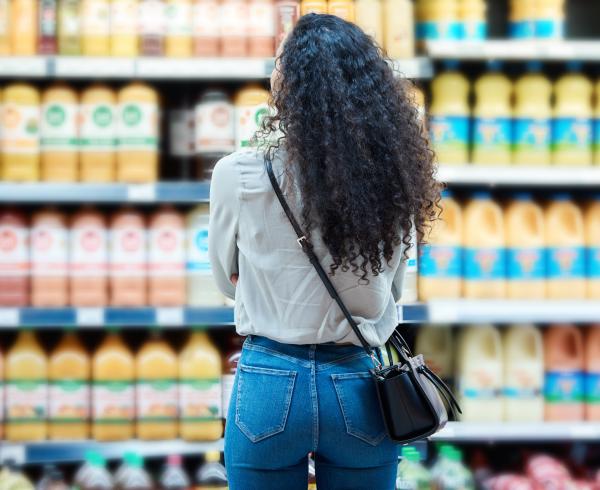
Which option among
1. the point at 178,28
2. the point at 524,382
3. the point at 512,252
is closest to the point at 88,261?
the point at 178,28

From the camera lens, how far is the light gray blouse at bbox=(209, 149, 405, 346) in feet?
4.25

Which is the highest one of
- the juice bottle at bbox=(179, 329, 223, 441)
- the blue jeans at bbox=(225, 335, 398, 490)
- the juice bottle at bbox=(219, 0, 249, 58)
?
the juice bottle at bbox=(219, 0, 249, 58)

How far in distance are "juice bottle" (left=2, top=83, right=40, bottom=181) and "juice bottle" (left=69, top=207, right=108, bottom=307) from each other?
0.74 ft

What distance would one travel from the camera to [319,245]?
1297 millimetres

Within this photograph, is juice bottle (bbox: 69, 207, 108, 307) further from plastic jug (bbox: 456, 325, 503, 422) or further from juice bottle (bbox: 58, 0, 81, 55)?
plastic jug (bbox: 456, 325, 503, 422)

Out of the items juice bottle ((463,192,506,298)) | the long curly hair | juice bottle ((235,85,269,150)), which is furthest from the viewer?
juice bottle ((463,192,506,298))

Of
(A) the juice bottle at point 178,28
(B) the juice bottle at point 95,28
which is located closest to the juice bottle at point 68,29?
(B) the juice bottle at point 95,28

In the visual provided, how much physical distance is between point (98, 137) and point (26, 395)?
2.86 ft

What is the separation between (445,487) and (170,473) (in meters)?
0.91

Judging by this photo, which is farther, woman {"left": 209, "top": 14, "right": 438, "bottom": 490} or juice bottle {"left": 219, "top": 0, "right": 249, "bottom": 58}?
juice bottle {"left": 219, "top": 0, "right": 249, "bottom": 58}

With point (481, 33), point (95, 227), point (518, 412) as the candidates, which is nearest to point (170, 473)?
point (95, 227)

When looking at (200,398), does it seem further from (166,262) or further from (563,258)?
(563,258)

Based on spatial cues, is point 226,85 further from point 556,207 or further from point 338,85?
point 338,85

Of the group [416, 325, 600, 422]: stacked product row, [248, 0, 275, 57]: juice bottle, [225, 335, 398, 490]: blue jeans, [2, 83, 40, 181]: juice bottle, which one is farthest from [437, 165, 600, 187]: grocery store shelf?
[2, 83, 40, 181]: juice bottle
